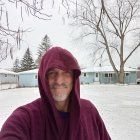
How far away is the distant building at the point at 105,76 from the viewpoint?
177ft

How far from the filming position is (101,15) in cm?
291

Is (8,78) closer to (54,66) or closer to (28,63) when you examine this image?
(28,63)

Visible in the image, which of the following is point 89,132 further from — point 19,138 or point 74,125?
point 19,138

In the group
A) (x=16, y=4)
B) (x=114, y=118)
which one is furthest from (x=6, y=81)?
(x=16, y=4)

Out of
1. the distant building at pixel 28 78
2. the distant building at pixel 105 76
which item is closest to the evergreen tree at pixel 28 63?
the distant building at pixel 28 78

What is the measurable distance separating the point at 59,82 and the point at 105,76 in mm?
52705

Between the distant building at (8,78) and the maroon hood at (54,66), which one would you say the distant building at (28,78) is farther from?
the maroon hood at (54,66)

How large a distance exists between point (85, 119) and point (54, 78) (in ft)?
1.25

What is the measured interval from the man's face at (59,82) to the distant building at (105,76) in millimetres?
50713

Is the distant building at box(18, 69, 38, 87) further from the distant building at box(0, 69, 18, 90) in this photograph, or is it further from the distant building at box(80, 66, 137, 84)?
the distant building at box(80, 66, 137, 84)

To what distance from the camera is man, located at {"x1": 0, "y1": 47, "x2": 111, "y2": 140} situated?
2064 mm

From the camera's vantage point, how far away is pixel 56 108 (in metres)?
2.20

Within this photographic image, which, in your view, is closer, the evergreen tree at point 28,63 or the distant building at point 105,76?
the distant building at point 105,76

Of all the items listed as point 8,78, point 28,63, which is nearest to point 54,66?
point 8,78
